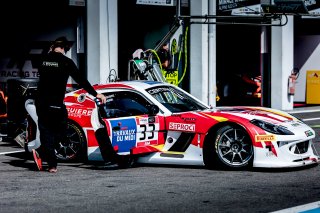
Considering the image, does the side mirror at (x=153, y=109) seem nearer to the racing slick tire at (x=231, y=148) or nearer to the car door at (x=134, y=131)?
the car door at (x=134, y=131)

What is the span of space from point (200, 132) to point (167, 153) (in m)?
0.61

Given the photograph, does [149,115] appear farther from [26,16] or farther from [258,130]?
[26,16]

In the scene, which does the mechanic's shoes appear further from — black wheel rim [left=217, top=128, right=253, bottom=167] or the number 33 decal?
black wheel rim [left=217, top=128, right=253, bottom=167]

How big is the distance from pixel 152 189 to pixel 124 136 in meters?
1.95

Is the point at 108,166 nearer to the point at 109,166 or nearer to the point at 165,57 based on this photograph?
the point at 109,166

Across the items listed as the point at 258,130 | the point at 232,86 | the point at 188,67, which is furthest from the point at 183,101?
the point at 232,86

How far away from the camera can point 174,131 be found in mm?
10438

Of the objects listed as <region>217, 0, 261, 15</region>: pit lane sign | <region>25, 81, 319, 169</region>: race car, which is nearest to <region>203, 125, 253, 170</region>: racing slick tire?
<region>25, 81, 319, 169</region>: race car

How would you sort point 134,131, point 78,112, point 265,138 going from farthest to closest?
point 78,112, point 134,131, point 265,138

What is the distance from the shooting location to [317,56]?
26.7 metres

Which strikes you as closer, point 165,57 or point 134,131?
point 134,131

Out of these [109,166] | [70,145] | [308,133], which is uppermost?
[308,133]

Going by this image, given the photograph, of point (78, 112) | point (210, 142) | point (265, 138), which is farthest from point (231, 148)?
point (78, 112)

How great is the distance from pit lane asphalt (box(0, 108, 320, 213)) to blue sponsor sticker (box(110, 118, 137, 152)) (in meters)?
0.35
